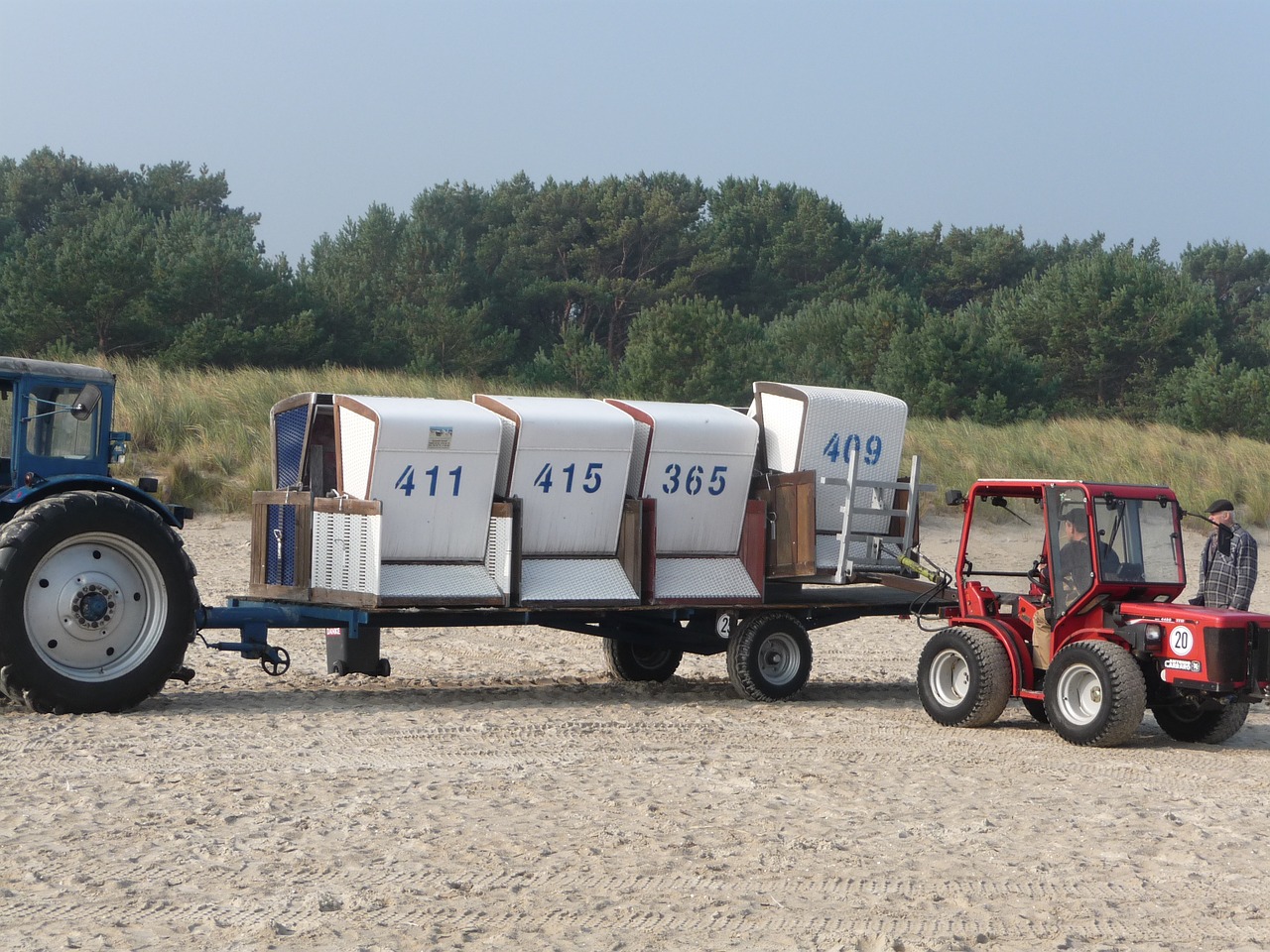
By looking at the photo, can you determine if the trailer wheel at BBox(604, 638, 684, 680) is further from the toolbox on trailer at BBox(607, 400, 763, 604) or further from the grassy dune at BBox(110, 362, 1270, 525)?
the grassy dune at BBox(110, 362, 1270, 525)

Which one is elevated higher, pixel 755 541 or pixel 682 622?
pixel 755 541

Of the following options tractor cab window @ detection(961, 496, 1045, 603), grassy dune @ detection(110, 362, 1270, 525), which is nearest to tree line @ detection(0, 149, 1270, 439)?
grassy dune @ detection(110, 362, 1270, 525)

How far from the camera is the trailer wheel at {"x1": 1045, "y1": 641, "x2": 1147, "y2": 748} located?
35.4ft

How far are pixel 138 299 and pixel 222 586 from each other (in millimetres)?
22012

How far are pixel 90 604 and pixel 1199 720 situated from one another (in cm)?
850

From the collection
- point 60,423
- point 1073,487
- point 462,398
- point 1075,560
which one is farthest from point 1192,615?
point 462,398

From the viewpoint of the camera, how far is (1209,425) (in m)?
43.1

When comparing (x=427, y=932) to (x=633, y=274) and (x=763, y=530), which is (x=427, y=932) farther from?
(x=633, y=274)

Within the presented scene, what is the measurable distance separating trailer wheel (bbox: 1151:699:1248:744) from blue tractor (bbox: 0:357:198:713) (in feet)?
25.0

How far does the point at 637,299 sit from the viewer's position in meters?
60.3

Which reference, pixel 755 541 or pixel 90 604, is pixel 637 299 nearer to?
pixel 755 541

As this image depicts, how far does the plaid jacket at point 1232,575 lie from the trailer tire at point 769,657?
348 cm

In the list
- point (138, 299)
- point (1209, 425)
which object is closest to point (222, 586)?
point (138, 299)

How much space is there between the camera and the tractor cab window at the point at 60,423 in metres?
11.3
